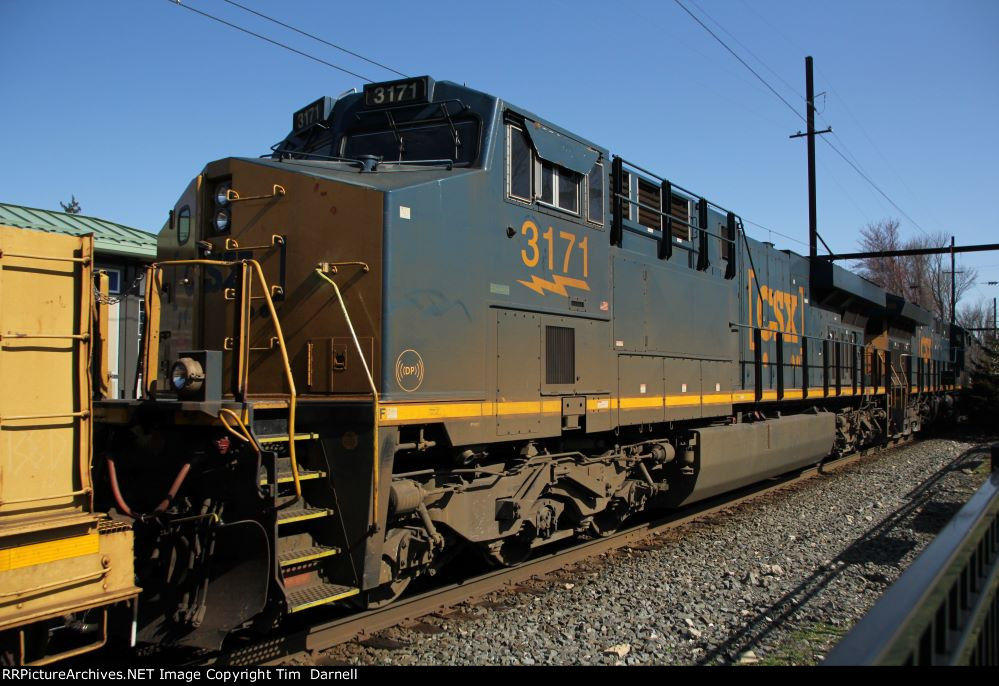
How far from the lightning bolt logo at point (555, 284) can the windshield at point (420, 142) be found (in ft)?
3.57

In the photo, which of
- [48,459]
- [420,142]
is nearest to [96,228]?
[420,142]

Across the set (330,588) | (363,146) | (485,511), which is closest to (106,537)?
(330,588)

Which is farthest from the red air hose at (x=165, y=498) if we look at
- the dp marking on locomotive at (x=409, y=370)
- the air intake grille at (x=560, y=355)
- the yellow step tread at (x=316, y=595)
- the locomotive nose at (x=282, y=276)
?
the air intake grille at (x=560, y=355)

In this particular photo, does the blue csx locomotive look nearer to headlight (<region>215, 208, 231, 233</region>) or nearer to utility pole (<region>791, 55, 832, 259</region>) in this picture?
headlight (<region>215, 208, 231, 233</region>)

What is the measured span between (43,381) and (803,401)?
12.3 metres

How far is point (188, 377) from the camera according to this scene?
165 inches

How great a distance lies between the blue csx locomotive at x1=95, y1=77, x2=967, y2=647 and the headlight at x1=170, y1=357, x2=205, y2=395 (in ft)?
0.05

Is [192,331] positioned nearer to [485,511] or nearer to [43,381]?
[43,381]

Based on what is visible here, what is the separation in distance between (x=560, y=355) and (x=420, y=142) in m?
2.12

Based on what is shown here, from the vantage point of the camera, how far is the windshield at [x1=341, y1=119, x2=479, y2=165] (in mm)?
5672

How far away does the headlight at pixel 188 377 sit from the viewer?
4.20 meters

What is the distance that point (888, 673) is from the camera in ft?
6.16

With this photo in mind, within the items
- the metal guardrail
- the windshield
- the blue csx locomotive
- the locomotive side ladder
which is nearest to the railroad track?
the blue csx locomotive

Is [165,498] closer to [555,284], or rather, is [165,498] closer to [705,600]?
[555,284]
